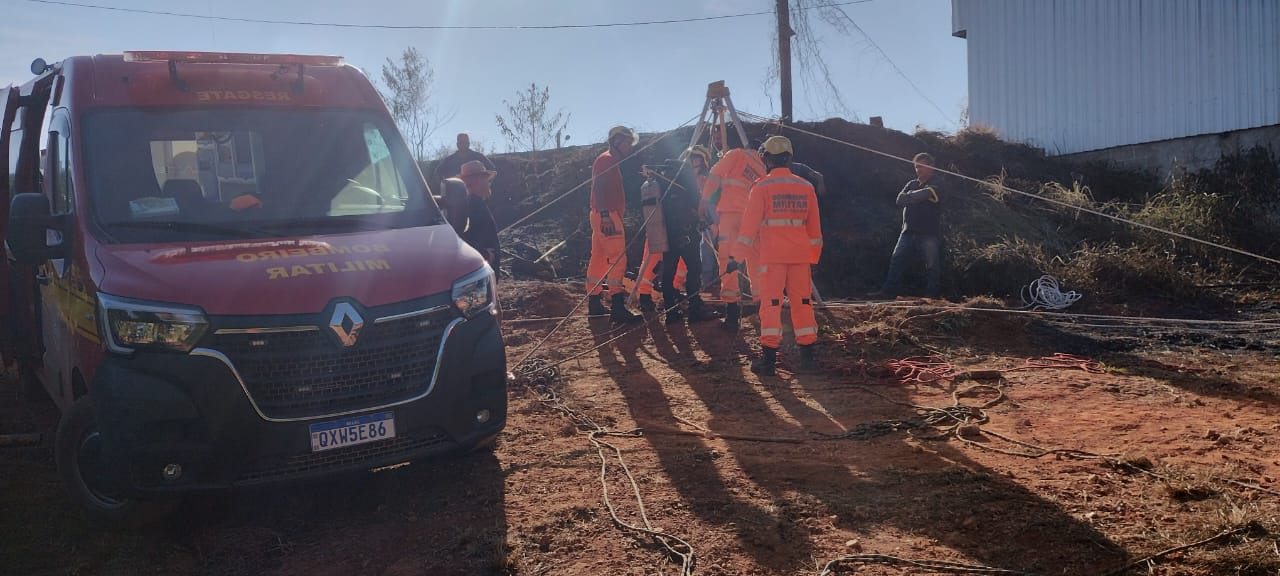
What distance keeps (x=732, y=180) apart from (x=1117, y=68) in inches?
459

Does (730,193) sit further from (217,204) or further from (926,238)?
(217,204)

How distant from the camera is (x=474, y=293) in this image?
4.42m

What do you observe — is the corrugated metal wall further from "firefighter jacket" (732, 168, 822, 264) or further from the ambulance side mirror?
the ambulance side mirror

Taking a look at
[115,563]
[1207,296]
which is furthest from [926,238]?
[115,563]

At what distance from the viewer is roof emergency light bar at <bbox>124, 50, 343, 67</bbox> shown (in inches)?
191

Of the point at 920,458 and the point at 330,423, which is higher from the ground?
the point at 330,423

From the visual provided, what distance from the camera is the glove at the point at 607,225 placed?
9.23 metres

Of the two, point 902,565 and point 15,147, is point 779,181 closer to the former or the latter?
point 902,565

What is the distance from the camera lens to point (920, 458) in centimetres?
481

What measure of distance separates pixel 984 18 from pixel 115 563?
19565 millimetres

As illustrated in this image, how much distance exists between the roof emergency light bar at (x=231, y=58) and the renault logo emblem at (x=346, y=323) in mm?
1882

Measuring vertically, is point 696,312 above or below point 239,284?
below

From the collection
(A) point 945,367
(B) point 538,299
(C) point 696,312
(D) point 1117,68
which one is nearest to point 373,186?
(A) point 945,367

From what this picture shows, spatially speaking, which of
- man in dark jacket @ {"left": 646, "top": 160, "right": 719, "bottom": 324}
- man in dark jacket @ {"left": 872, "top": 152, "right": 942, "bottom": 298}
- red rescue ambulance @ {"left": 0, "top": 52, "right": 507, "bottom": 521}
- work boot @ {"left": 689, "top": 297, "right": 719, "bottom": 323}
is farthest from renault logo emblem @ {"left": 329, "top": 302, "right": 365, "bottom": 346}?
man in dark jacket @ {"left": 872, "top": 152, "right": 942, "bottom": 298}
